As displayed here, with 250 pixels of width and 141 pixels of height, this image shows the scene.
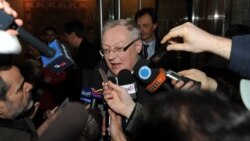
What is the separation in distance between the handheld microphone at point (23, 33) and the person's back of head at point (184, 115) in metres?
0.46

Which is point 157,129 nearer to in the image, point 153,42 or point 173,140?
point 173,140

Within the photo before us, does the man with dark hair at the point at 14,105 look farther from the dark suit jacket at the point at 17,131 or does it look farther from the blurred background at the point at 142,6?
the blurred background at the point at 142,6

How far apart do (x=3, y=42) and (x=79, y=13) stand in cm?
572

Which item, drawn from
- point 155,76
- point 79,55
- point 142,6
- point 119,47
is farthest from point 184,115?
point 142,6

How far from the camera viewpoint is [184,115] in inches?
25.0

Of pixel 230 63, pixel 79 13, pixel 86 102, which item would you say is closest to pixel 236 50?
pixel 230 63

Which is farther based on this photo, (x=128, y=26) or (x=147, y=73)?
(x=128, y=26)

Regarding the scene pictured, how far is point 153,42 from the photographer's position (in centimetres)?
373

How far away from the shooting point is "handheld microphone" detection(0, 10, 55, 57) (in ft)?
3.23

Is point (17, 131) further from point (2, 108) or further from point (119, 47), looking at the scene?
point (119, 47)

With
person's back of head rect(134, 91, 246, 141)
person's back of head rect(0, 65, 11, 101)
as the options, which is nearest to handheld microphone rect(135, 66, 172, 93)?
person's back of head rect(0, 65, 11, 101)

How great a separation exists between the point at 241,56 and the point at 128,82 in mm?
648

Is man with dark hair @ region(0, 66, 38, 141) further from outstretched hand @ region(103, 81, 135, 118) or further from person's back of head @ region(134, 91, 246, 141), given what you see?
person's back of head @ region(134, 91, 246, 141)

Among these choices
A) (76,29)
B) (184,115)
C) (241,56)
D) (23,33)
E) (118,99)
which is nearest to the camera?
(184,115)
